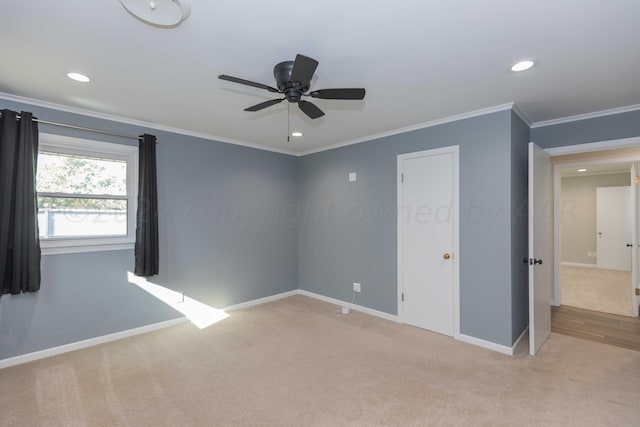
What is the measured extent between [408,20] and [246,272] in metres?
3.84

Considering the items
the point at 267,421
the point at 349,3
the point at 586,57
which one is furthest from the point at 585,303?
the point at 349,3

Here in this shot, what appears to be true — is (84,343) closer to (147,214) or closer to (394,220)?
(147,214)

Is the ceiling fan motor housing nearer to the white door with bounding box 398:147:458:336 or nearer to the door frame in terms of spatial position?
the white door with bounding box 398:147:458:336

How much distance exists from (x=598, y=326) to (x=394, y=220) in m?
2.78

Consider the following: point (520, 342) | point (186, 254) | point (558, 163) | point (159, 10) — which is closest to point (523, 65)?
point (159, 10)

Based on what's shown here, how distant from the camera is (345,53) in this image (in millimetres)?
2027

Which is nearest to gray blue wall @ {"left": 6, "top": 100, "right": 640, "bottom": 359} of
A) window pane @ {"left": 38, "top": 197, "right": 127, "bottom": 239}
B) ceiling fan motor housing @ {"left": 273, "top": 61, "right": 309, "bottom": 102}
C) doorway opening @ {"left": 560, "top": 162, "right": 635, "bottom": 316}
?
window pane @ {"left": 38, "top": 197, "right": 127, "bottom": 239}

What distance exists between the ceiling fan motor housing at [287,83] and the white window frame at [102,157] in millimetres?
2392

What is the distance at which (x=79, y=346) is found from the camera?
10.3 feet

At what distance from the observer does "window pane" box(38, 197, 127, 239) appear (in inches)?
118

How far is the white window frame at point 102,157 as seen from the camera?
299 centimetres

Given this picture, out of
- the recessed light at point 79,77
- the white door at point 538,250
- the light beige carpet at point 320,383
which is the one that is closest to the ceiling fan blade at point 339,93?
the recessed light at point 79,77

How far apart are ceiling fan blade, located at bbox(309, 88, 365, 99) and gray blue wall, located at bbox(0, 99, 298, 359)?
2604 millimetres

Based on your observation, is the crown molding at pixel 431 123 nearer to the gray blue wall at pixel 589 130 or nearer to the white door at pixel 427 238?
the white door at pixel 427 238
